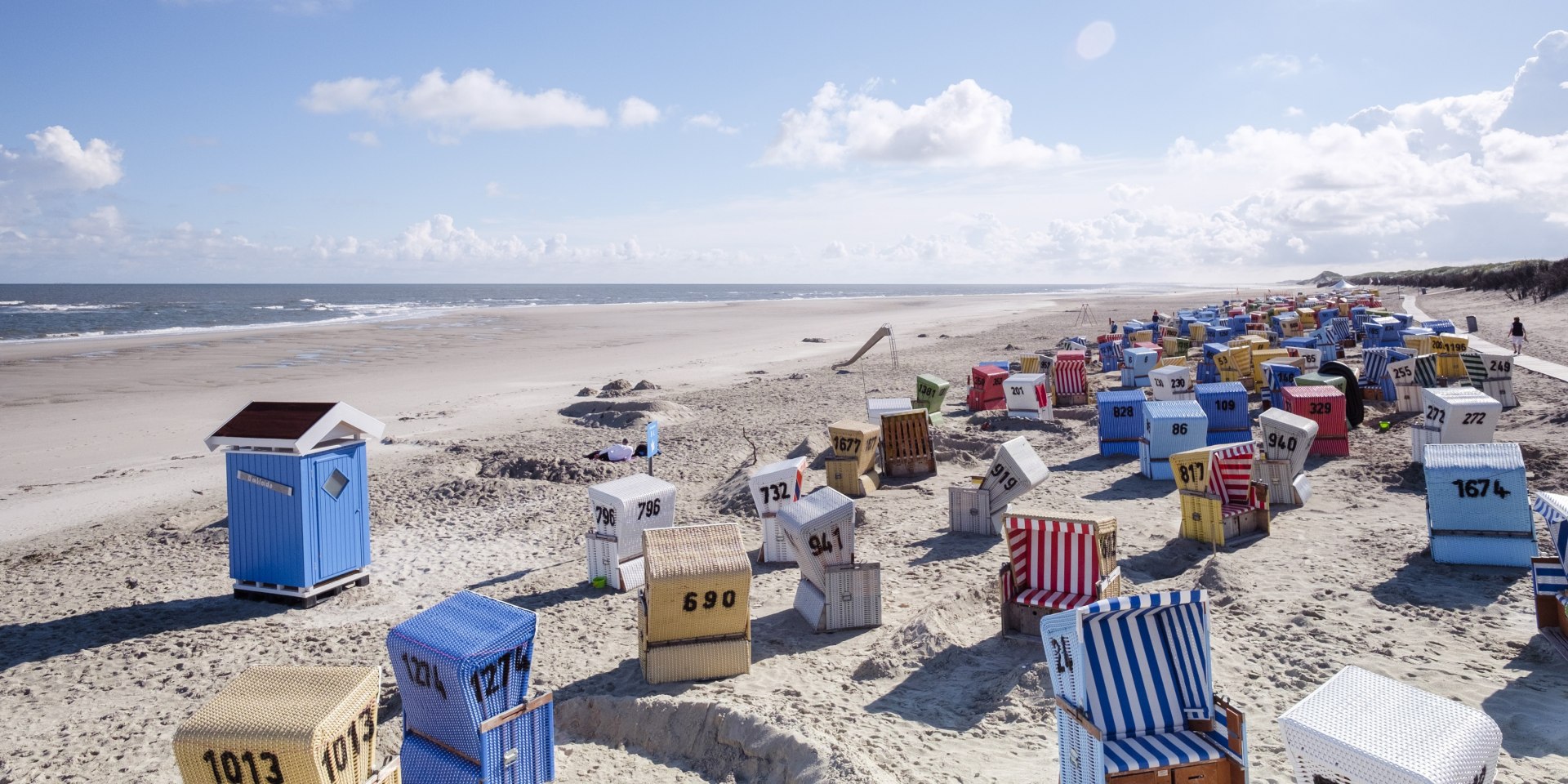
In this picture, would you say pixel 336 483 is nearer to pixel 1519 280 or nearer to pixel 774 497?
pixel 774 497

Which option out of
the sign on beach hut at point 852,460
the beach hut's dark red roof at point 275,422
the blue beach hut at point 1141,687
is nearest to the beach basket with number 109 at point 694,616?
the blue beach hut at point 1141,687

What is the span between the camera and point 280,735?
5035 mm

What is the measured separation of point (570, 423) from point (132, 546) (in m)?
11.3

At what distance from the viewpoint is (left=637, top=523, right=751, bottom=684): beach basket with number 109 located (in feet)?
27.7

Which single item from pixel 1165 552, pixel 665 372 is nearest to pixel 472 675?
pixel 1165 552

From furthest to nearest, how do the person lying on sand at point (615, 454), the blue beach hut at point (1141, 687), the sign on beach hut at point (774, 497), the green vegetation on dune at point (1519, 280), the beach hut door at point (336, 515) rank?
1. the green vegetation on dune at point (1519, 280)
2. the person lying on sand at point (615, 454)
3. the sign on beach hut at point (774, 497)
4. the beach hut door at point (336, 515)
5. the blue beach hut at point (1141, 687)

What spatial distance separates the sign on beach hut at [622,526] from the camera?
11359 millimetres

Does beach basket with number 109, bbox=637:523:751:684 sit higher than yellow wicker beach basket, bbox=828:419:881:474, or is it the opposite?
yellow wicker beach basket, bbox=828:419:881:474

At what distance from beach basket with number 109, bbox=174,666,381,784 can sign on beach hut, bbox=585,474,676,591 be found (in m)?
5.82

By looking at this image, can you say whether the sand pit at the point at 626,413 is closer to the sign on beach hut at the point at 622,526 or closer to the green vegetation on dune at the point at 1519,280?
the sign on beach hut at the point at 622,526

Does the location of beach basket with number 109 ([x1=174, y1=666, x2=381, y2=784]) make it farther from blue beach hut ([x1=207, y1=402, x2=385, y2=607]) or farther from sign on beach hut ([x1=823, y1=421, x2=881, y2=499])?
sign on beach hut ([x1=823, y1=421, x2=881, y2=499])

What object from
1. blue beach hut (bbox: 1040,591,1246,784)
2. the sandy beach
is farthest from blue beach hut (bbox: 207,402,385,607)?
blue beach hut (bbox: 1040,591,1246,784)

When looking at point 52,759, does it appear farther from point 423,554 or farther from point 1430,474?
point 1430,474

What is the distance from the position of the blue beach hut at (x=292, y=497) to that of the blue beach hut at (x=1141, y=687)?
9.16m
